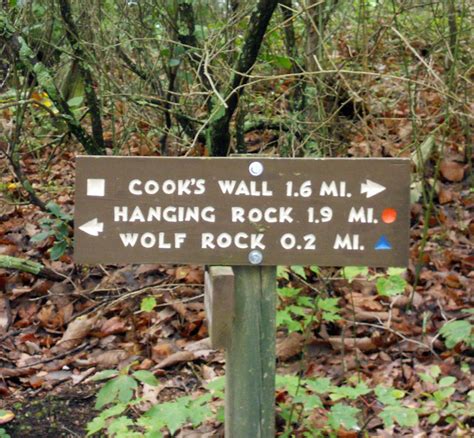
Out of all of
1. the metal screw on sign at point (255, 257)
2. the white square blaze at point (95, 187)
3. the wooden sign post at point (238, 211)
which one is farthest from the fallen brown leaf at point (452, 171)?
the white square blaze at point (95, 187)

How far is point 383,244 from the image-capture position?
8.21 feet

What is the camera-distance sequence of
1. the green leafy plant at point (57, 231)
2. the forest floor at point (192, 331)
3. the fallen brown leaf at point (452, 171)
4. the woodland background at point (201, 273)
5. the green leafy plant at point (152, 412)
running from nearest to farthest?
the green leafy plant at point (152, 412) → the woodland background at point (201, 273) → the forest floor at point (192, 331) → the green leafy plant at point (57, 231) → the fallen brown leaf at point (452, 171)

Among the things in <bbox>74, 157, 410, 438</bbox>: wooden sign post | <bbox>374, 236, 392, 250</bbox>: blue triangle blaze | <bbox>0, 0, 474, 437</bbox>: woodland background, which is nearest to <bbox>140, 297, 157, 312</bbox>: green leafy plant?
<bbox>0, 0, 474, 437</bbox>: woodland background

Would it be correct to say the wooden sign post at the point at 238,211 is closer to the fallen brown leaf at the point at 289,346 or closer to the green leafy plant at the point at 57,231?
the fallen brown leaf at the point at 289,346

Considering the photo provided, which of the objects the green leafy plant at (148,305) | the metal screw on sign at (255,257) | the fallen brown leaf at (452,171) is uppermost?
the fallen brown leaf at (452,171)

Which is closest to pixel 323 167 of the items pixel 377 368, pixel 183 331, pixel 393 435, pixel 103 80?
pixel 393 435

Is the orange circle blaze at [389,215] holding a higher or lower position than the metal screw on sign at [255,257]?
higher

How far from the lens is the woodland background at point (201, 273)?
138 inches

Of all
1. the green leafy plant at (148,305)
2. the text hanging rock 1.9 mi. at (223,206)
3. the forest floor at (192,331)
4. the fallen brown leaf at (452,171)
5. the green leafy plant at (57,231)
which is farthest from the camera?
the fallen brown leaf at (452,171)

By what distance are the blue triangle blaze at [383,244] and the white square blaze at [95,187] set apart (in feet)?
2.97

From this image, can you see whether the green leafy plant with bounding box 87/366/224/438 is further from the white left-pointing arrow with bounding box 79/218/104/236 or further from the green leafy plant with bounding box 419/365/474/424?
the green leafy plant with bounding box 419/365/474/424

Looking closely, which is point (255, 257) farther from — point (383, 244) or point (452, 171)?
point (452, 171)

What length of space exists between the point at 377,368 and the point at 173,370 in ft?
3.54

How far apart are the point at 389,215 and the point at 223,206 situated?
1.77ft
